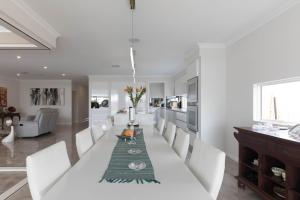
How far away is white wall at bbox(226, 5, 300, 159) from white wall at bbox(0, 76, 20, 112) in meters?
10.2

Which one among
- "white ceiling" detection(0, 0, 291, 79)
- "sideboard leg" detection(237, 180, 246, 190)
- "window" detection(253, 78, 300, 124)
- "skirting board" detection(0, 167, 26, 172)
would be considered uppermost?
"white ceiling" detection(0, 0, 291, 79)

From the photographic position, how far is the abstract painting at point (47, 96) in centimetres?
1107

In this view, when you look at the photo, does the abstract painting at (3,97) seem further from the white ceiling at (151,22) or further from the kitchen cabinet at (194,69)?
the kitchen cabinet at (194,69)

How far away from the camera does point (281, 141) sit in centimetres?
203

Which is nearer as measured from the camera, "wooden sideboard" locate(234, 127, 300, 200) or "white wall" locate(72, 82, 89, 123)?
"wooden sideboard" locate(234, 127, 300, 200)

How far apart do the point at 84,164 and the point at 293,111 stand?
2.74 meters

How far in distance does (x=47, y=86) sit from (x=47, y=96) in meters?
0.54

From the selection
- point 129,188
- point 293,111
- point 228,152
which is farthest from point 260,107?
point 129,188

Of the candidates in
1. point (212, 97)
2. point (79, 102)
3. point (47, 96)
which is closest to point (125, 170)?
point (212, 97)

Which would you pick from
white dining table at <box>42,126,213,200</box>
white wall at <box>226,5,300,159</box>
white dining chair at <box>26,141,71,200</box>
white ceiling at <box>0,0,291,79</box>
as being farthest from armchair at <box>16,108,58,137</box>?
white dining table at <box>42,126,213,200</box>

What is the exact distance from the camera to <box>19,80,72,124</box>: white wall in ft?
36.3

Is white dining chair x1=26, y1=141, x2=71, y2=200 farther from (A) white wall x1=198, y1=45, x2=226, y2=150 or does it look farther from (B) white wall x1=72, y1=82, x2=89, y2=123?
(B) white wall x1=72, y1=82, x2=89, y2=123

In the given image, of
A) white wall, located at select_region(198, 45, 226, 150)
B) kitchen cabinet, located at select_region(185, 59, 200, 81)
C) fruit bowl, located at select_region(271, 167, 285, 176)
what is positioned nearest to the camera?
fruit bowl, located at select_region(271, 167, 285, 176)

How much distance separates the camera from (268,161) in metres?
2.40
